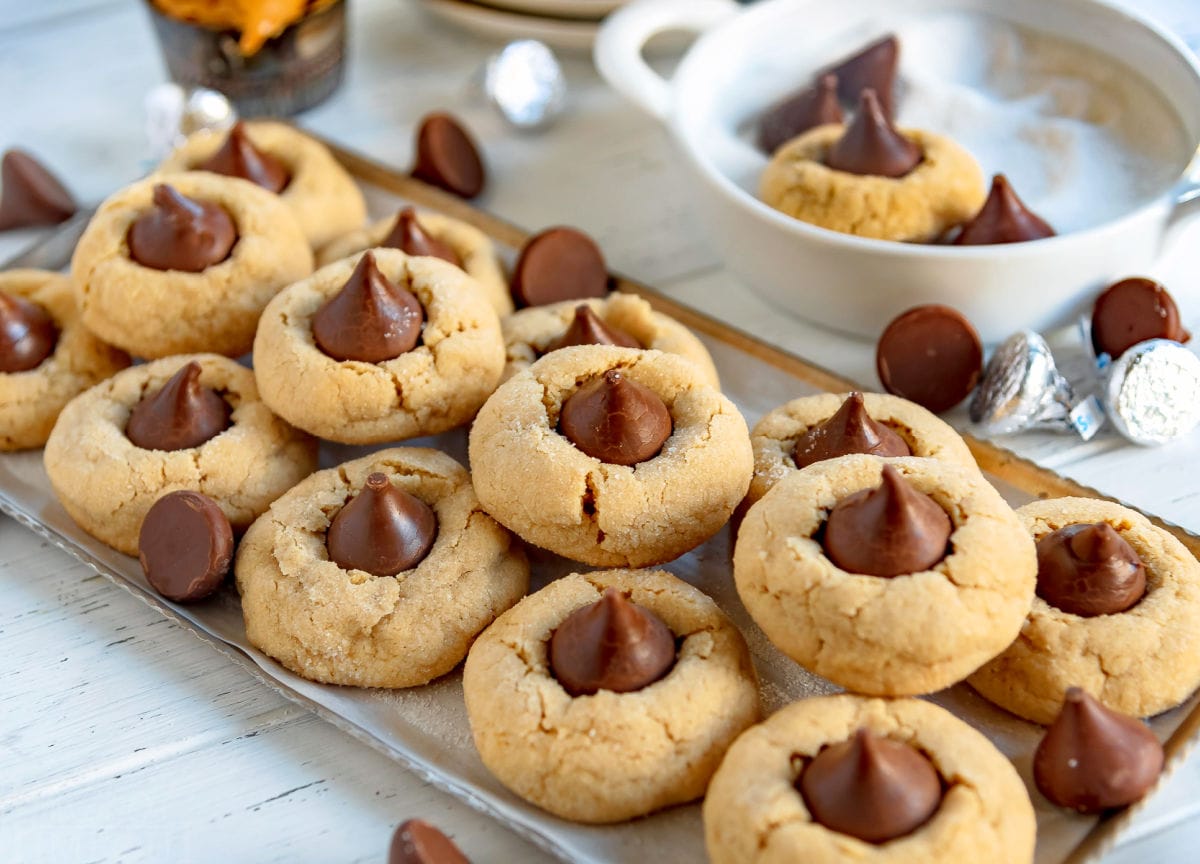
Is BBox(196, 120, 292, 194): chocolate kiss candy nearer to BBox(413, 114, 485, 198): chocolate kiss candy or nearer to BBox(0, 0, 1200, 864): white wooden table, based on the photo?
BBox(413, 114, 485, 198): chocolate kiss candy

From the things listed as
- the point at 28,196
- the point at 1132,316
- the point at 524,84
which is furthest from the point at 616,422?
the point at 28,196

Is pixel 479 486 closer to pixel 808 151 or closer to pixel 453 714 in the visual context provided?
pixel 453 714

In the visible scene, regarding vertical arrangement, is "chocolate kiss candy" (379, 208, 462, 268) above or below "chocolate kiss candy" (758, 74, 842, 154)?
above

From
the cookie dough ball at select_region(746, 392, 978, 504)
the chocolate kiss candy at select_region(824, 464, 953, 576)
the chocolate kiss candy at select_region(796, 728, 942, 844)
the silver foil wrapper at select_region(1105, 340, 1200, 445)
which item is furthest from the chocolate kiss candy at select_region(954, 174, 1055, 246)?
the chocolate kiss candy at select_region(796, 728, 942, 844)

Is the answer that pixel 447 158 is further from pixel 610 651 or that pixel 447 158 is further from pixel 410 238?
pixel 610 651

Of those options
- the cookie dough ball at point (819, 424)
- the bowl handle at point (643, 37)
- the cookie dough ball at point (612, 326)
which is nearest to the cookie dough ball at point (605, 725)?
the cookie dough ball at point (819, 424)

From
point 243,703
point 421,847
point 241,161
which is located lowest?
point 243,703
